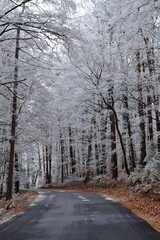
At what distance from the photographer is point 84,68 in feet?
78.5

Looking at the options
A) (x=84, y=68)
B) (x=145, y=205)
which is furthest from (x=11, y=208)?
(x=84, y=68)

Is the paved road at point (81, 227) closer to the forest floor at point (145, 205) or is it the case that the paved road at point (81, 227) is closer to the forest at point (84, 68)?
the forest floor at point (145, 205)

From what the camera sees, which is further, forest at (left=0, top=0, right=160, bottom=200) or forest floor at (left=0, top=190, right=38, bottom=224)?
forest floor at (left=0, top=190, right=38, bottom=224)

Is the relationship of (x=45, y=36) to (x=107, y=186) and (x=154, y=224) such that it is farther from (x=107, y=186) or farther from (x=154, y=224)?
(x=107, y=186)

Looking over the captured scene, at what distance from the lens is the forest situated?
8.08 metres

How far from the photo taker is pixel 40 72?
68.3 feet

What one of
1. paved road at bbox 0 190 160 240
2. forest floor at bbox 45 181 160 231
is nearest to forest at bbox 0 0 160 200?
forest floor at bbox 45 181 160 231

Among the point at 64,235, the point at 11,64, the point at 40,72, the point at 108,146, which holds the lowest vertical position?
the point at 64,235

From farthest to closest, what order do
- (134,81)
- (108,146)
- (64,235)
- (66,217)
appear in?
(108,146), (134,81), (66,217), (64,235)

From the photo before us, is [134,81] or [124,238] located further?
[134,81]

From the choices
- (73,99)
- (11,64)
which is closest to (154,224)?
(11,64)

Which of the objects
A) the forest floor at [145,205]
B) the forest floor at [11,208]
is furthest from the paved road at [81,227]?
the forest floor at [11,208]

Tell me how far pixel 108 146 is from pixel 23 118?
38.7 ft

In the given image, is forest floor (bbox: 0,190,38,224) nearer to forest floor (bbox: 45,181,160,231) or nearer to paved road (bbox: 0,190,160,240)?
paved road (bbox: 0,190,160,240)
